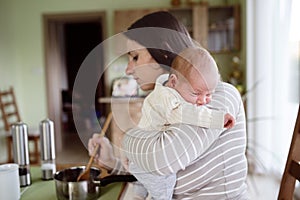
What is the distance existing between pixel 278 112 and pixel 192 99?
271cm

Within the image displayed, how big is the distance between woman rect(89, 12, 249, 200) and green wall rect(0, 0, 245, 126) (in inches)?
145

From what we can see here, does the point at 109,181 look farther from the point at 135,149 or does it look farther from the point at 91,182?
the point at 135,149

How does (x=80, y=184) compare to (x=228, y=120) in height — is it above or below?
below

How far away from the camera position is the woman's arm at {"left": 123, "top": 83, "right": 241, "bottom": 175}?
0.75m

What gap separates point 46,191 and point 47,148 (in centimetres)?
18

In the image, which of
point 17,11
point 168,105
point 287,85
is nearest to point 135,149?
point 168,105

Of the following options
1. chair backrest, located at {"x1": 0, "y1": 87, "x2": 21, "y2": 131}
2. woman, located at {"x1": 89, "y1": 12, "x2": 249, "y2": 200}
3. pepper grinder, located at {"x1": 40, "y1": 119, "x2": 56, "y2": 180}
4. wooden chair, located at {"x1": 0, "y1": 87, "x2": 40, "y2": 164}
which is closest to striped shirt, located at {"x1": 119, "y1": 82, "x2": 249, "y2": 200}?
woman, located at {"x1": 89, "y1": 12, "x2": 249, "y2": 200}

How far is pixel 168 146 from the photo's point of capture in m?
0.74

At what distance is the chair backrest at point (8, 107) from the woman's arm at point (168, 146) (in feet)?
12.3

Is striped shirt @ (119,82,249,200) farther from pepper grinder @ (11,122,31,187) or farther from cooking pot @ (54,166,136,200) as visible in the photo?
pepper grinder @ (11,122,31,187)

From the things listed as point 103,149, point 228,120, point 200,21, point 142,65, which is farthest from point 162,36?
point 200,21

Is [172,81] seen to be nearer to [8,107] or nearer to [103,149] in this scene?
[103,149]

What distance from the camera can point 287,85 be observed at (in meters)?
3.05

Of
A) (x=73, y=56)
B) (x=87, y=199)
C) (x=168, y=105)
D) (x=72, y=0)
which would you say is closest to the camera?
(x=168, y=105)
